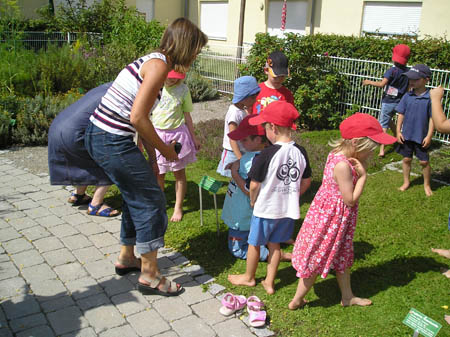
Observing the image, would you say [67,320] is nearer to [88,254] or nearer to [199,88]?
[88,254]

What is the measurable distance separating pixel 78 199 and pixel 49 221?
1.78ft

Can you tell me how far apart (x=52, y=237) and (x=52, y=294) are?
1098 millimetres

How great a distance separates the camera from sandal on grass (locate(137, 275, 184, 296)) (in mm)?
3539

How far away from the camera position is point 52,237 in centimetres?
453

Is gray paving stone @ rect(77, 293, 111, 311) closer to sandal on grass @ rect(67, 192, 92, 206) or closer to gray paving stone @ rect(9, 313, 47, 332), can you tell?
gray paving stone @ rect(9, 313, 47, 332)

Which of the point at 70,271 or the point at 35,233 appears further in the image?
the point at 35,233

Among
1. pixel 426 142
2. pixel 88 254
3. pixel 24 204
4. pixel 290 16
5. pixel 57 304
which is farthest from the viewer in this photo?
pixel 290 16

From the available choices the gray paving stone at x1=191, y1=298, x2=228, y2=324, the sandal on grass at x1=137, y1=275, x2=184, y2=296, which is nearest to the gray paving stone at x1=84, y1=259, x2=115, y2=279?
the sandal on grass at x1=137, y1=275, x2=184, y2=296

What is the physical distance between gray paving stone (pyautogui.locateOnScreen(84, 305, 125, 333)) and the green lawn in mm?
939

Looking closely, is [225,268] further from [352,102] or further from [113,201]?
[352,102]

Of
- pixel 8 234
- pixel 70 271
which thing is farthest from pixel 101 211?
pixel 70 271

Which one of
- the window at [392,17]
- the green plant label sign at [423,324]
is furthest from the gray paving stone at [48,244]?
the window at [392,17]

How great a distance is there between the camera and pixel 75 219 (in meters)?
4.98

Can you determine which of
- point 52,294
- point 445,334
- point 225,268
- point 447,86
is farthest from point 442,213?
point 52,294
